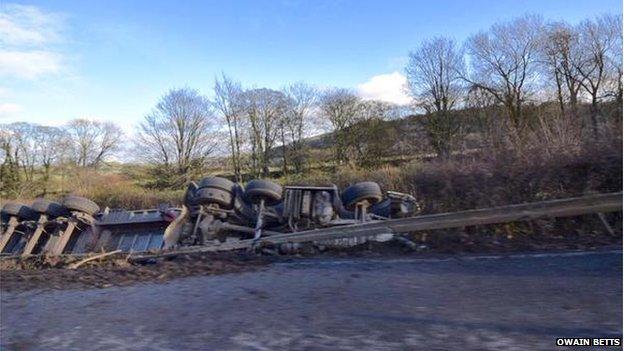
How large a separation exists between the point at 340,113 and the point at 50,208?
2904cm

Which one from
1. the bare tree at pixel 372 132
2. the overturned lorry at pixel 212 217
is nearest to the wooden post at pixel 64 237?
the overturned lorry at pixel 212 217

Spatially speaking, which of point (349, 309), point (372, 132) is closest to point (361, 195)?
point (349, 309)

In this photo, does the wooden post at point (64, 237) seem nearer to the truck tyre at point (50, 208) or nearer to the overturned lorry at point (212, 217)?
the overturned lorry at point (212, 217)

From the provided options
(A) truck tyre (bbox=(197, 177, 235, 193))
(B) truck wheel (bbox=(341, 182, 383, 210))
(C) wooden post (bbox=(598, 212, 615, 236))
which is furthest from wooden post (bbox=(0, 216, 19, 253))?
(C) wooden post (bbox=(598, 212, 615, 236))

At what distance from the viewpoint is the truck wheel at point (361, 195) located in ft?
37.6

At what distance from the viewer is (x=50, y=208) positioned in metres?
14.8

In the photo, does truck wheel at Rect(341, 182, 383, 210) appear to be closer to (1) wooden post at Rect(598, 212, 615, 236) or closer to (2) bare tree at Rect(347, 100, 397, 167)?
(1) wooden post at Rect(598, 212, 615, 236)

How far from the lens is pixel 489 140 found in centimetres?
1425

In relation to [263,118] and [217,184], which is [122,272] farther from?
[263,118]

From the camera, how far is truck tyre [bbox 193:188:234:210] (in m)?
12.2

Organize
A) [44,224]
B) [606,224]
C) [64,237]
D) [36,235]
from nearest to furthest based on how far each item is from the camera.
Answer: [606,224]
[64,237]
[36,235]
[44,224]

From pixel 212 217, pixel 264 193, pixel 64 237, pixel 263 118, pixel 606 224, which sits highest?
pixel 263 118

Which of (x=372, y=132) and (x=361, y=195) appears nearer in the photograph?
(x=361, y=195)

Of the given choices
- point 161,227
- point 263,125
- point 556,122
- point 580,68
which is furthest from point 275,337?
point 263,125
